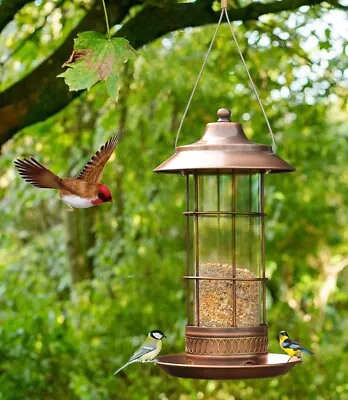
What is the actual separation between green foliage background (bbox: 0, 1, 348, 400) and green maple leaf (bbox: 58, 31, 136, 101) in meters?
3.69

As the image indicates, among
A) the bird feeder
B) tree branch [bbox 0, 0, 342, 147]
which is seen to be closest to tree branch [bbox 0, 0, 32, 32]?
tree branch [bbox 0, 0, 342, 147]

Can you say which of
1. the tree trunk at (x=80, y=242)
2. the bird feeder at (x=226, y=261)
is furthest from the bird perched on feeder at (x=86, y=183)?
the tree trunk at (x=80, y=242)

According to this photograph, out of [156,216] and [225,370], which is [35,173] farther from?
[156,216]

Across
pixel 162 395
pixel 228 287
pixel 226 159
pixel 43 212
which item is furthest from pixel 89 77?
pixel 43 212

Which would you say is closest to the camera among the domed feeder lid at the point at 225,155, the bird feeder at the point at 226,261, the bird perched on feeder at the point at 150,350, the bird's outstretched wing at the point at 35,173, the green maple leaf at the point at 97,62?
the green maple leaf at the point at 97,62

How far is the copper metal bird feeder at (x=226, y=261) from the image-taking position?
368cm

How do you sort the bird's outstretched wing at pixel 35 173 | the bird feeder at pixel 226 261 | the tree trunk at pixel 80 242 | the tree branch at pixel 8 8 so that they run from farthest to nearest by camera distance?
the tree trunk at pixel 80 242 → the tree branch at pixel 8 8 → the bird feeder at pixel 226 261 → the bird's outstretched wing at pixel 35 173

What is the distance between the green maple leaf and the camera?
9.48 feet

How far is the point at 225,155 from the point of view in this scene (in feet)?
11.6

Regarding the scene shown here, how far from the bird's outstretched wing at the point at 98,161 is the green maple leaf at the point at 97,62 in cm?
45

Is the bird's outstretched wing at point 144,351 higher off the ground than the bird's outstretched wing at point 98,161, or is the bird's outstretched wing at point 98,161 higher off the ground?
the bird's outstretched wing at point 98,161

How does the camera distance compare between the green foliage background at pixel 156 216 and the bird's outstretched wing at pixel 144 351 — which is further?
the green foliage background at pixel 156 216

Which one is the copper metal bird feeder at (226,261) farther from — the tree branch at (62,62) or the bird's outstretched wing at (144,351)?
the tree branch at (62,62)

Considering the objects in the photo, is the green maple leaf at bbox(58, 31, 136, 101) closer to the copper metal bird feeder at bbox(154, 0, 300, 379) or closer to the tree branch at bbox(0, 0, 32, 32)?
the copper metal bird feeder at bbox(154, 0, 300, 379)
